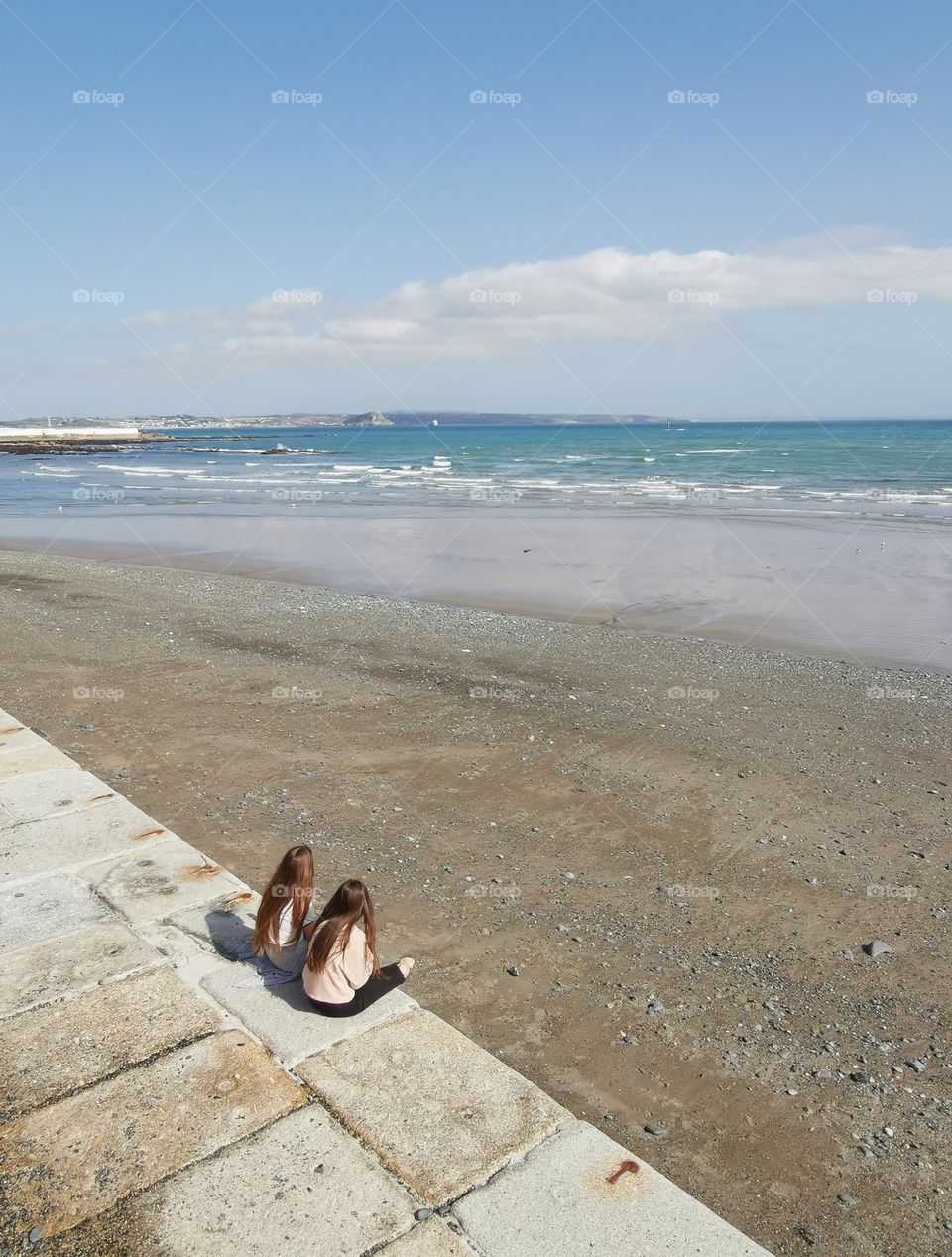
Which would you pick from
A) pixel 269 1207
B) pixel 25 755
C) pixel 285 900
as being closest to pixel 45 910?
pixel 285 900

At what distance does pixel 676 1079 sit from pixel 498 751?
4015 mm

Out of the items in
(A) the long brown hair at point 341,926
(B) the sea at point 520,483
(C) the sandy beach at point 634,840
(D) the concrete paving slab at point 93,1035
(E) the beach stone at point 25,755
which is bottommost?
(C) the sandy beach at point 634,840

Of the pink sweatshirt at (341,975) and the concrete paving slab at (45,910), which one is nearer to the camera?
the pink sweatshirt at (341,975)

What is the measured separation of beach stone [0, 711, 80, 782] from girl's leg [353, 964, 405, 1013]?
338 centimetres

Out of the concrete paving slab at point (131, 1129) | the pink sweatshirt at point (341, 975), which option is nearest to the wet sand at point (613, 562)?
the pink sweatshirt at point (341, 975)

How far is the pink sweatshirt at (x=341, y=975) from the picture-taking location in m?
3.71

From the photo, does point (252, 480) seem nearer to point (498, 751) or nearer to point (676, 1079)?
point (498, 751)

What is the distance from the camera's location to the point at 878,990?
15.6 ft

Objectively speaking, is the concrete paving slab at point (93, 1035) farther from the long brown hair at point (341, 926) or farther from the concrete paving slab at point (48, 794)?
the concrete paving slab at point (48, 794)

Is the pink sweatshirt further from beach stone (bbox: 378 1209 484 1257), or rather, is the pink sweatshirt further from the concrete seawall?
beach stone (bbox: 378 1209 484 1257)

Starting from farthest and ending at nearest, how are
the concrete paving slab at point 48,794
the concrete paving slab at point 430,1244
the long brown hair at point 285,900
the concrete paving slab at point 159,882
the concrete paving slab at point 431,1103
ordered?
the concrete paving slab at point 48,794 → the concrete paving slab at point 159,882 → the long brown hair at point 285,900 → the concrete paving slab at point 431,1103 → the concrete paving slab at point 430,1244

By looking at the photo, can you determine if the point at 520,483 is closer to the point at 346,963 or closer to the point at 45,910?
the point at 45,910

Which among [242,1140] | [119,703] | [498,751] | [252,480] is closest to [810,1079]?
[242,1140]

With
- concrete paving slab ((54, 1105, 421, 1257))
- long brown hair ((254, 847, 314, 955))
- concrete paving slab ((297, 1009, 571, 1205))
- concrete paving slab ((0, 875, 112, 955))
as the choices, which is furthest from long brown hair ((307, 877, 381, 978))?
concrete paving slab ((0, 875, 112, 955))
